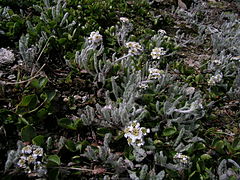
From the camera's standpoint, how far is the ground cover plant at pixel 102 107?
2062 millimetres

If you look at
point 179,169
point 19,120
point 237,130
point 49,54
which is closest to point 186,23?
point 237,130

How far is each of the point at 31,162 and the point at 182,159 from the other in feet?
4.37

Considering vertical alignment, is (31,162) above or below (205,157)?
above

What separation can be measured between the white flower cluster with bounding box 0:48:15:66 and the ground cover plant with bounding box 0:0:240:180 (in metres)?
0.01

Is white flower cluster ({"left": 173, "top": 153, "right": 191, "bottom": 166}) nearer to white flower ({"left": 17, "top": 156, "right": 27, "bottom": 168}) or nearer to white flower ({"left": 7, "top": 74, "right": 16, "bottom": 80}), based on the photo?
white flower ({"left": 17, "top": 156, "right": 27, "bottom": 168})

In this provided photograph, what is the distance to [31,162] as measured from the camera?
1.86 m

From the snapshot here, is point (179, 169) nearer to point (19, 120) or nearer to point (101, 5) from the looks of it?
point (19, 120)

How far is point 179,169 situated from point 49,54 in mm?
2106

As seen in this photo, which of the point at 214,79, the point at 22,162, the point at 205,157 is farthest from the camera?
the point at 214,79

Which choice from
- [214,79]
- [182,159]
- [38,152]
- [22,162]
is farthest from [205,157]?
[22,162]

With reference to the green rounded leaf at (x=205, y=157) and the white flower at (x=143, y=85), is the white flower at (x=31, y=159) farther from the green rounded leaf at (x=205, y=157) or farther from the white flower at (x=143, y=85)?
the green rounded leaf at (x=205, y=157)

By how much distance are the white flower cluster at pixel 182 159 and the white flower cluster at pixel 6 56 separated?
215 centimetres

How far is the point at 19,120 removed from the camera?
213 cm

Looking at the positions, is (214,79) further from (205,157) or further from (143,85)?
(205,157)
